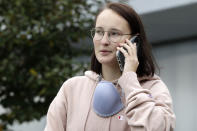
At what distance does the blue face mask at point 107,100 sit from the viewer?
2.62 meters

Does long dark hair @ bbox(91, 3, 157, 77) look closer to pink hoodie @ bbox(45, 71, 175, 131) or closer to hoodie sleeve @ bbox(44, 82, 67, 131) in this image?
pink hoodie @ bbox(45, 71, 175, 131)

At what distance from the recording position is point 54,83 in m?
5.89

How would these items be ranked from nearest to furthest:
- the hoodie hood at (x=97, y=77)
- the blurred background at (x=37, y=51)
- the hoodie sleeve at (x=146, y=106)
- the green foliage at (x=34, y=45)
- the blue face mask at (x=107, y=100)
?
the hoodie sleeve at (x=146, y=106) → the blue face mask at (x=107, y=100) → the hoodie hood at (x=97, y=77) → the blurred background at (x=37, y=51) → the green foliage at (x=34, y=45)

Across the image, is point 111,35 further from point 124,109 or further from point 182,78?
point 182,78

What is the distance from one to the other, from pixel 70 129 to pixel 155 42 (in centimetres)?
733

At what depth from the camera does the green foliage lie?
20.5 ft

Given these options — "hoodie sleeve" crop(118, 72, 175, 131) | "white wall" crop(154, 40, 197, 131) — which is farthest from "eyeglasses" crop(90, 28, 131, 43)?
"white wall" crop(154, 40, 197, 131)

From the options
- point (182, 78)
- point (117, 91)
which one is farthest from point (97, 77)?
point (182, 78)

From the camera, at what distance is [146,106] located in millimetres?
2480

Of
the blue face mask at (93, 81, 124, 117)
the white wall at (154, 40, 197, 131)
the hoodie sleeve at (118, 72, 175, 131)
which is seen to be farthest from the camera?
the white wall at (154, 40, 197, 131)

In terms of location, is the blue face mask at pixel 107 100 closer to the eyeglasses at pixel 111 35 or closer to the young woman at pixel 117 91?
the young woman at pixel 117 91

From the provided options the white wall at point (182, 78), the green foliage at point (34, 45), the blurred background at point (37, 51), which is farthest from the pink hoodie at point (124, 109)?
the white wall at point (182, 78)

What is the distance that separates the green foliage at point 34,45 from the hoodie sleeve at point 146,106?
11.4 feet

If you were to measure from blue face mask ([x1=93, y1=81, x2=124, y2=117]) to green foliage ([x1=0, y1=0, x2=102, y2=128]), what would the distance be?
3416 mm
